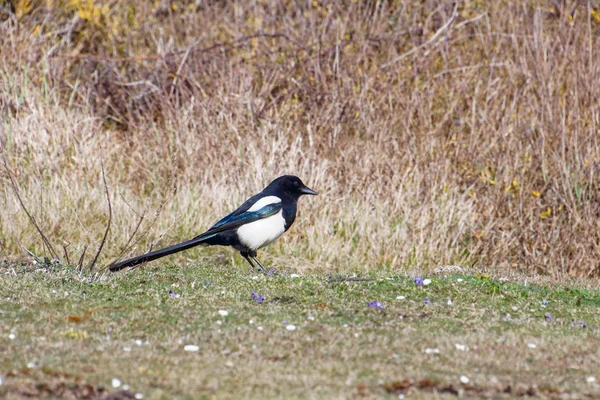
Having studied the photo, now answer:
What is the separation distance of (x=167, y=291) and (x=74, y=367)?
2.28 m

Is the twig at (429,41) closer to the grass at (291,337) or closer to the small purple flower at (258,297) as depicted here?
the grass at (291,337)

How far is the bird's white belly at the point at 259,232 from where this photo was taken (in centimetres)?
905

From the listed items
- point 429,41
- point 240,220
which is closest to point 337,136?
point 429,41

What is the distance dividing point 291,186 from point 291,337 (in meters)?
3.92

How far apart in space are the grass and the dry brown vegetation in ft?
6.56

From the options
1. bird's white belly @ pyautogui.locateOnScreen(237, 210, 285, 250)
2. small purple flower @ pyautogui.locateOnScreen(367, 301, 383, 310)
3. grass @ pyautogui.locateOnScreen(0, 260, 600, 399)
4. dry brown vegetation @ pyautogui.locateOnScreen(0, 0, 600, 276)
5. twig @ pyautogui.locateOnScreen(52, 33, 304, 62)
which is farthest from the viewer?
twig @ pyautogui.locateOnScreen(52, 33, 304, 62)

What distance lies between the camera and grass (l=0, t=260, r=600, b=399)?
477cm

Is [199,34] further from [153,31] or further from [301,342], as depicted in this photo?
[301,342]

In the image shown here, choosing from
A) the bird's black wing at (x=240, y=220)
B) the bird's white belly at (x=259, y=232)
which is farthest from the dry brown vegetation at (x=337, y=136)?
the bird's white belly at (x=259, y=232)

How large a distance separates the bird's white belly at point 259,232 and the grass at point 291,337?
3.66 ft

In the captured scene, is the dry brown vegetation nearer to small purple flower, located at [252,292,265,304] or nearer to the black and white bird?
the black and white bird

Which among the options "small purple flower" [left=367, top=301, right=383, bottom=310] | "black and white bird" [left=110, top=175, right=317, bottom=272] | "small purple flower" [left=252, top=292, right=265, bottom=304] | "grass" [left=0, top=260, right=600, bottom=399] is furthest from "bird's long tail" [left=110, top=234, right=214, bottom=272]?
"small purple flower" [left=367, top=301, right=383, bottom=310]

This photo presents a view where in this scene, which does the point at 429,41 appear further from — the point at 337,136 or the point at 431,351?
the point at 431,351

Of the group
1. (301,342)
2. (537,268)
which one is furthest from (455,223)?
(301,342)
